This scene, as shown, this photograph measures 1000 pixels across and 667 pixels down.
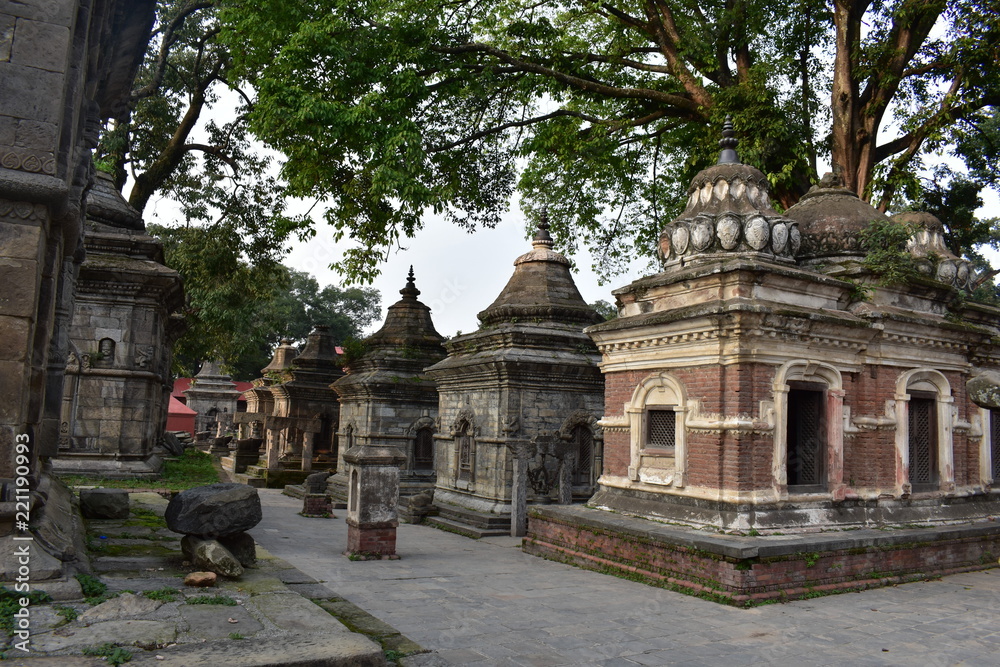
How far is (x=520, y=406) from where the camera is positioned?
14125 millimetres

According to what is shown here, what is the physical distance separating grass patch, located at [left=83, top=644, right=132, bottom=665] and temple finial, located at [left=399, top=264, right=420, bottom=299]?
1641cm

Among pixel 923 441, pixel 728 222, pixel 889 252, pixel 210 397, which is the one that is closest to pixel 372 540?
pixel 728 222

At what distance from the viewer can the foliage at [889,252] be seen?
10219 millimetres

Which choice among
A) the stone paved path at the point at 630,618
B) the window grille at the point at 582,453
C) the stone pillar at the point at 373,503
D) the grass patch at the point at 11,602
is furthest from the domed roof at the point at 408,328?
the grass patch at the point at 11,602

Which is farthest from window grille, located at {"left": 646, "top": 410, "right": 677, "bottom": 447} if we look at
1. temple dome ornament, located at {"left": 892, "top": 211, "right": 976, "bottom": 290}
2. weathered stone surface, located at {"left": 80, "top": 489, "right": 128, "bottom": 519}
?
weathered stone surface, located at {"left": 80, "top": 489, "right": 128, "bottom": 519}

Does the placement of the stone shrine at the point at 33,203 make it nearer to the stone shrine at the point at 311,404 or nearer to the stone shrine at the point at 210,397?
the stone shrine at the point at 311,404

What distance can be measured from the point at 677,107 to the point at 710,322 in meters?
8.14

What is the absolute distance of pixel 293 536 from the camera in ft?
38.9

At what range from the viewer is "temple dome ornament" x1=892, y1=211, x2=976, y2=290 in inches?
438

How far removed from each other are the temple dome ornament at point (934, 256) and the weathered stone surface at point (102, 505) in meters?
11.0

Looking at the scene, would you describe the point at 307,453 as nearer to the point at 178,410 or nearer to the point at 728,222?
the point at 728,222

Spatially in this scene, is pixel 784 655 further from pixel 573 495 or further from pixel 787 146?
pixel 787 146

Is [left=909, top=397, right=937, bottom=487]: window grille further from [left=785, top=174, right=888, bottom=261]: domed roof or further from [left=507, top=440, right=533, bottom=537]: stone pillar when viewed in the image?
[left=507, top=440, right=533, bottom=537]: stone pillar

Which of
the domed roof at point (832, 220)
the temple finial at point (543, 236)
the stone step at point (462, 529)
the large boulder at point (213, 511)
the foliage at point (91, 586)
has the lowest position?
the stone step at point (462, 529)
